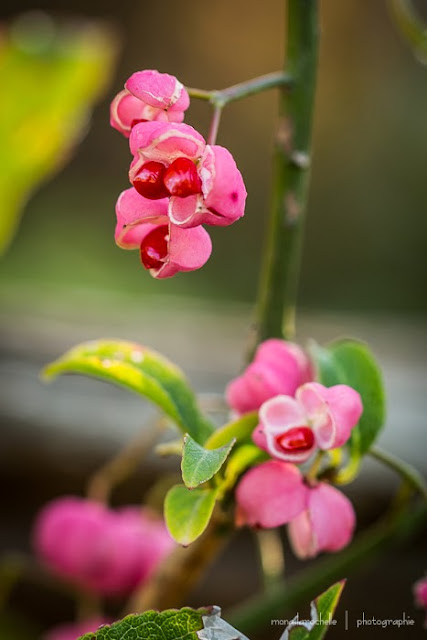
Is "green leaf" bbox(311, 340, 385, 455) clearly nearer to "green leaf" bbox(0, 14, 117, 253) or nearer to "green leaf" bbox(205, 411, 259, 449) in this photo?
"green leaf" bbox(205, 411, 259, 449)

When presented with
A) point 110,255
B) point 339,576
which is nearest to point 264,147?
point 110,255

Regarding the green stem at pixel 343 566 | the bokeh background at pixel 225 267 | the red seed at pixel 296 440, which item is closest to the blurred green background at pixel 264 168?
the bokeh background at pixel 225 267

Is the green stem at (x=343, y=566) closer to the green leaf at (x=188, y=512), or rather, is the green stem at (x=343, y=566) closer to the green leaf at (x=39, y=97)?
the green leaf at (x=188, y=512)

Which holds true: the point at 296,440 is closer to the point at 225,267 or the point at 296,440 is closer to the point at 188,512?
the point at 188,512

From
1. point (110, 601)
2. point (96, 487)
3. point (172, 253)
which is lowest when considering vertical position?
point (110, 601)

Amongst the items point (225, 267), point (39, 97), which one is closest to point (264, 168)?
point (225, 267)

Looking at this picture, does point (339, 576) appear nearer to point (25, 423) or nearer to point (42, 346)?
point (25, 423)

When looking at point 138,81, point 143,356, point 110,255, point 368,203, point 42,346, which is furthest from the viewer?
point 368,203
